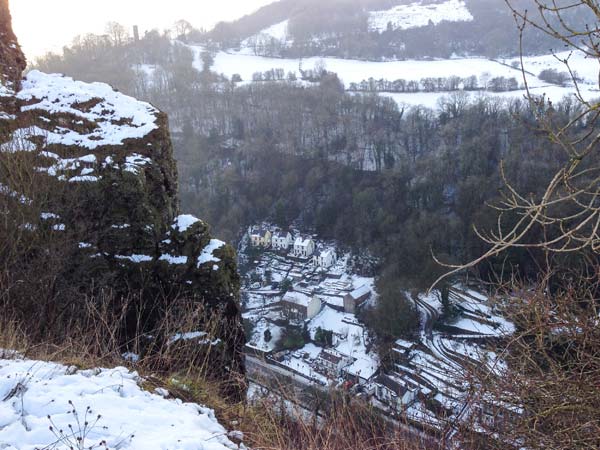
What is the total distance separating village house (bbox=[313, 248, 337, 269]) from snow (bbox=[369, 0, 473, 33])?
139 ft

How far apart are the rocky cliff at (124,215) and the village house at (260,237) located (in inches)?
661

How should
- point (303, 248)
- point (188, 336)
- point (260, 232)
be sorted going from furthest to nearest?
1. point (260, 232)
2. point (303, 248)
3. point (188, 336)

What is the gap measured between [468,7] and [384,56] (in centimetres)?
1686

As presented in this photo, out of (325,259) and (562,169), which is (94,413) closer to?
(562,169)

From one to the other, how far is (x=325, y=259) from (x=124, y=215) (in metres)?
16.1

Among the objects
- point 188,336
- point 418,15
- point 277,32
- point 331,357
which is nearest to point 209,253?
point 188,336

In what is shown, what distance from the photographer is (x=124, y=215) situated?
5156 mm

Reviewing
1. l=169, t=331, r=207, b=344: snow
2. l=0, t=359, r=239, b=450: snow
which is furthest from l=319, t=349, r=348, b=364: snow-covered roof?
l=0, t=359, r=239, b=450: snow

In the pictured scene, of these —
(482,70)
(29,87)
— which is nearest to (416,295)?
(29,87)

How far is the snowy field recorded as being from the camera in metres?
32.9

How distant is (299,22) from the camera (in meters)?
61.5

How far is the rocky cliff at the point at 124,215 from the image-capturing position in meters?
4.73

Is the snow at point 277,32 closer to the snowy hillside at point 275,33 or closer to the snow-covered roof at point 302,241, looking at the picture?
the snowy hillside at point 275,33

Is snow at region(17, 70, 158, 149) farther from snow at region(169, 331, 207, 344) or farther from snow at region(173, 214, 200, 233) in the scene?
snow at region(169, 331, 207, 344)
